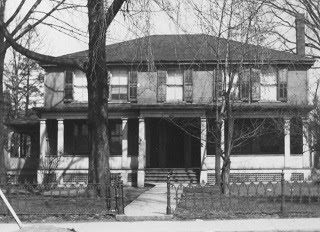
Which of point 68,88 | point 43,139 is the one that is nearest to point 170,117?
point 68,88

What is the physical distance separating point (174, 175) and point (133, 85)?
5852 millimetres

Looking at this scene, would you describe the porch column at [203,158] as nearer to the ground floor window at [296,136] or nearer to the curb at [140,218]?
the ground floor window at [296,136]

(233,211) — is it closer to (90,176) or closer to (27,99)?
(90,176)

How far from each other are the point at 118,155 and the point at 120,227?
18.2 meters

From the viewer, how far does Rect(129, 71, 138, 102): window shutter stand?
30734mm

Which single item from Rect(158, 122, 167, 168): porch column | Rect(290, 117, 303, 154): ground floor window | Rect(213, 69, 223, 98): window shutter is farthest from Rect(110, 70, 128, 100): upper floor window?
Rect(290, 117, 303, 154): ground floor window

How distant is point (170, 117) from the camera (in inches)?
1134

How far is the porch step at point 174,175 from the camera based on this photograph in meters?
28.9

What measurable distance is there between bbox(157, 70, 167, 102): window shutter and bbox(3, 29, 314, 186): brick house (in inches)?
2.3

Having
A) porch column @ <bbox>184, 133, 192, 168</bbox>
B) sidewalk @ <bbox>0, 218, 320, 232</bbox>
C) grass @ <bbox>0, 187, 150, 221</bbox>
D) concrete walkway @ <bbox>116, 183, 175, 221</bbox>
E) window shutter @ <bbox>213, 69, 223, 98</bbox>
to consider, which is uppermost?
window shutter @ <bbox>213, 69, 223, 98</bbox>

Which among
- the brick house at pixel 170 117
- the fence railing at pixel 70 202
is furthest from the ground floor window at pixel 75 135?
the fence railing at pixel 70 202

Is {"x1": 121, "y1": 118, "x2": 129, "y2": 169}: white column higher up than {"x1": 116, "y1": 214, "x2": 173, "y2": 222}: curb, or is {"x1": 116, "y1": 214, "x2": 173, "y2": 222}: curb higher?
{"x1": 121, "y1": 118, "x2": 129, "y2": 169}: white column

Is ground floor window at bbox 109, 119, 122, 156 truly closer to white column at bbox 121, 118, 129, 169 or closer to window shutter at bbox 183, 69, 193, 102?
white column at bbox 121, 118, 129, 169

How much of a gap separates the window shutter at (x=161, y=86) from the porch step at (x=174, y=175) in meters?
4.13
